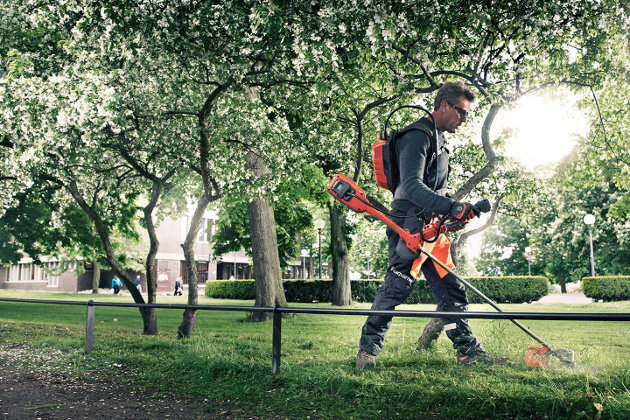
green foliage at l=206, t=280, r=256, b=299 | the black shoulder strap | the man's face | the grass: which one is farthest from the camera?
green foliage at l=206, t=280, r=256, b=299

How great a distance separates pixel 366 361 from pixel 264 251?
808 centimetres

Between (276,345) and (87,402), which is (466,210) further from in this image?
(87,402)

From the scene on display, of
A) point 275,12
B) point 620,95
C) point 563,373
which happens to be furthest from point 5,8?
point 620,95

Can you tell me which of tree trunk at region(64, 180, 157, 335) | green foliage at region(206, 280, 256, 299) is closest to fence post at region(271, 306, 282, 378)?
tree trunk at region(64, 180, 157, 335)

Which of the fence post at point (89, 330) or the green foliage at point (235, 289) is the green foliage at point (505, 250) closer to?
the green foliage at point (235, 289)

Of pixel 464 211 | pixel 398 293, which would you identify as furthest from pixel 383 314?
pixel 464 211

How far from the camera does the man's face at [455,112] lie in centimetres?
416

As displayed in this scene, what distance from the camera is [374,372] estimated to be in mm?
4137

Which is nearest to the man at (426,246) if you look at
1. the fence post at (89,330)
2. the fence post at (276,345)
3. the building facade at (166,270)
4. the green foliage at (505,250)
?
the fence post at (276,345)

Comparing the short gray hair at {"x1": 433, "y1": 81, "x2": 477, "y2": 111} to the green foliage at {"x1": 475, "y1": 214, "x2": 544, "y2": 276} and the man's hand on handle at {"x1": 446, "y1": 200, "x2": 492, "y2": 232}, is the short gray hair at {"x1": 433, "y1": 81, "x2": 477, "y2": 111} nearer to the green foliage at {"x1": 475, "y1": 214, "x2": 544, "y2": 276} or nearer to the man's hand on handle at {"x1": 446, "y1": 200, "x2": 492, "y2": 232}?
the man's hand on handle at {"x1": 446, "y1": 200, "x2": 492, "y2": 232}

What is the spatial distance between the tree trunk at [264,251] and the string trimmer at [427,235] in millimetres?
7768

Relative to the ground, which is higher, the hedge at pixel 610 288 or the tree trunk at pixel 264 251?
the tree trunk at pixel 264 251

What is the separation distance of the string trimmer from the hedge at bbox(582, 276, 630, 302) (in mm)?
21010

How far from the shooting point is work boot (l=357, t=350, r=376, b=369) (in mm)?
4262
